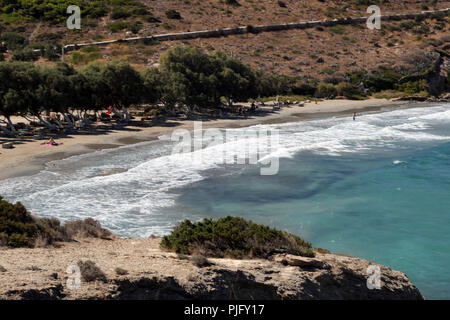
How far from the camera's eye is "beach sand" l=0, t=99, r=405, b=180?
29.7 metres

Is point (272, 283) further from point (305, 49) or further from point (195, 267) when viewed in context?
point (305, 49)

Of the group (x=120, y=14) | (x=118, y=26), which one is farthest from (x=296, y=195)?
(x=120, y=14)

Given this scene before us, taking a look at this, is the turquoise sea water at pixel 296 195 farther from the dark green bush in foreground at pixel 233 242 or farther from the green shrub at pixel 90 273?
the green shrub at pixel 90 273

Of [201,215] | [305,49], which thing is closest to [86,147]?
[201,215]

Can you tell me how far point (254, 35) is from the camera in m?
98.1

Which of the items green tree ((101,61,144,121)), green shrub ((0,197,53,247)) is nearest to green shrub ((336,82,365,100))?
green tree ((101,61,144,121))

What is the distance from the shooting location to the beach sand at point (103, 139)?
97.6ft

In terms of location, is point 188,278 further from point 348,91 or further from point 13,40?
point 13,40

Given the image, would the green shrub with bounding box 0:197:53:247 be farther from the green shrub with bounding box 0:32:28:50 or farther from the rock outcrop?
the green shrub with bounding box 0:32:28:50

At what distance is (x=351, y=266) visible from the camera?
38.4 ft

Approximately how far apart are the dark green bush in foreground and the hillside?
205 feet

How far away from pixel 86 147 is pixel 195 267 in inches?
1067

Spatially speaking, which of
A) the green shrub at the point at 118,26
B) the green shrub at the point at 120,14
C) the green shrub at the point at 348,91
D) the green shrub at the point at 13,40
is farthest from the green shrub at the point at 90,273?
the green shrub at the point at 120,14

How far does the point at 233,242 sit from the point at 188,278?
145 inches
